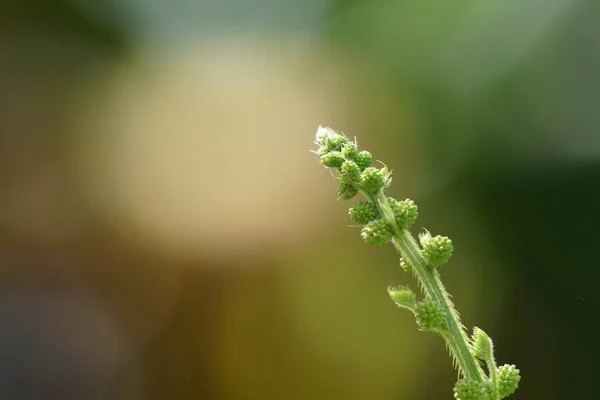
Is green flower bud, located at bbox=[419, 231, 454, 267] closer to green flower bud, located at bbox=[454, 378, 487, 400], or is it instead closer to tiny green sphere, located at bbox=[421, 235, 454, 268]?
tiny green sphere, located at bbox=[421, 235, 454, 268]

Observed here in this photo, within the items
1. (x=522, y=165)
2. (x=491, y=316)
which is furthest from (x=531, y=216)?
(x=491, y=316)

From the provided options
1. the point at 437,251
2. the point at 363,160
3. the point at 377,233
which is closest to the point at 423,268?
the point at 437,251

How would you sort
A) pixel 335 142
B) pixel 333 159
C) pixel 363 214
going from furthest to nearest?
1. pixel 335 142
2. pixel 333 159
3. pixel 363 214

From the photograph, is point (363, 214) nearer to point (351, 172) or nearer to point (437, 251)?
point (351, 172)

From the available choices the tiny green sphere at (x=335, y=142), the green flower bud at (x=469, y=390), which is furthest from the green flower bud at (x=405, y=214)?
the green flower bud at (x=469, y=390)

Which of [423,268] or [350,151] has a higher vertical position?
[350,151]

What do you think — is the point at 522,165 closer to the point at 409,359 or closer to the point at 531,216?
the point at 531,216

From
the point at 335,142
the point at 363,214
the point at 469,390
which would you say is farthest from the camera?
the point at 335,142
